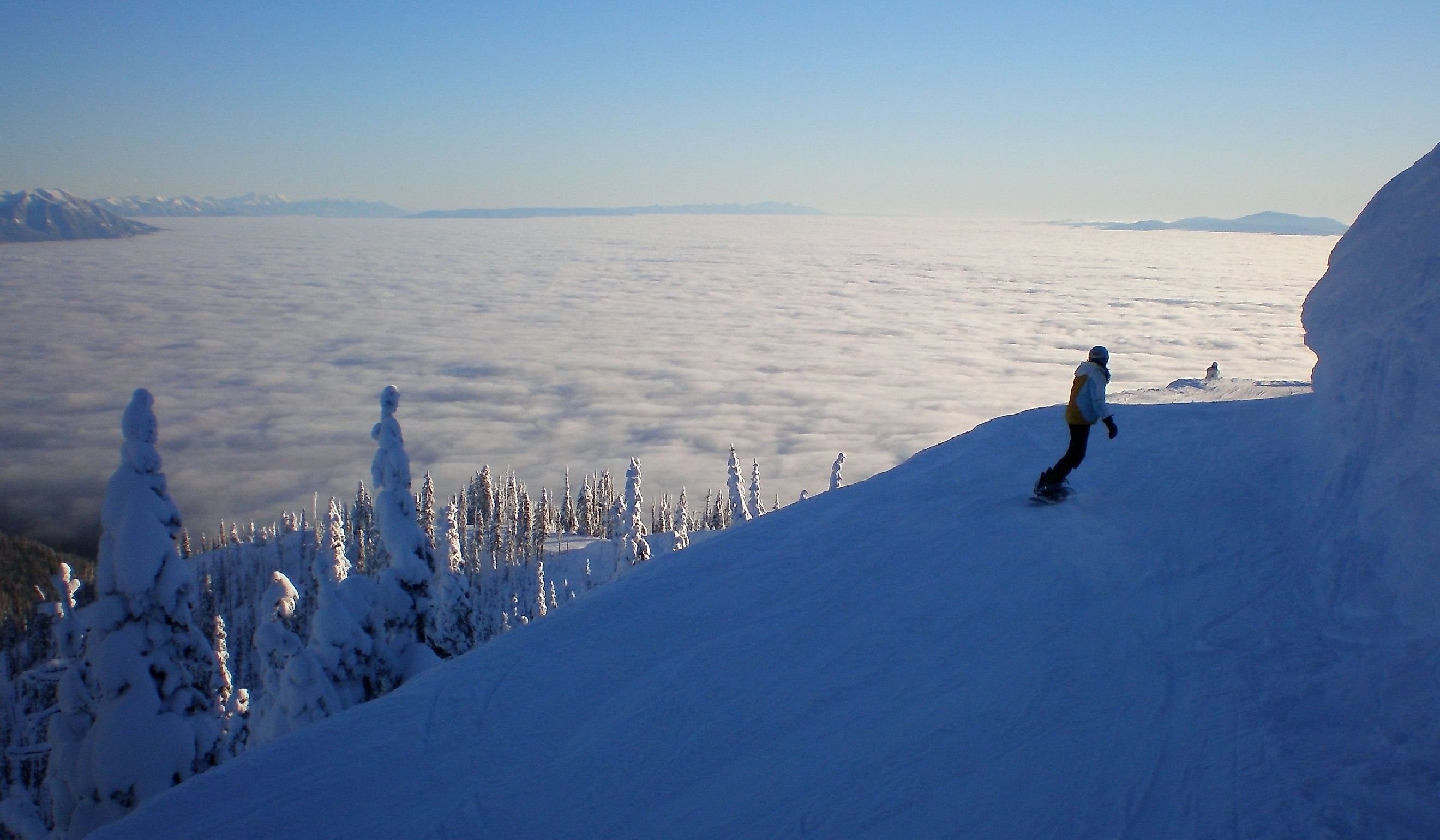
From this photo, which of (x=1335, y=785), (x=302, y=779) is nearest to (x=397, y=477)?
(x=302, y=779)

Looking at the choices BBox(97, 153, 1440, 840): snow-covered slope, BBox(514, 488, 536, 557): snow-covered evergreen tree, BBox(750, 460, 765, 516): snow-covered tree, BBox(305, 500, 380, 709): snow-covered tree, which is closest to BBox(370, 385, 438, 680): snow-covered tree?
BBox(305, 500, 380, 709): snow-covered tree

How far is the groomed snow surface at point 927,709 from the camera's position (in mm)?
5160

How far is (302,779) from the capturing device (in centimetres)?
674

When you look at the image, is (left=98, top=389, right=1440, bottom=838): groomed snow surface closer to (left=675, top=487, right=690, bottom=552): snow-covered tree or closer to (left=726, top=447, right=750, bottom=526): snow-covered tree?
(left=675, top=487, right=690, bottom=552): snow-covered tree

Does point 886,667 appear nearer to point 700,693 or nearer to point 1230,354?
point 700,693

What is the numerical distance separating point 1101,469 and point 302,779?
1157 centimetres

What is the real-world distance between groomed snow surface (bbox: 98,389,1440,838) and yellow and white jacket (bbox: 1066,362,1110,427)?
124 centimetres

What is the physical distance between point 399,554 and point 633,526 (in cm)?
3715

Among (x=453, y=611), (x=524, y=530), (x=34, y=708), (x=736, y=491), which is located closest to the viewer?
(x=453, y=611)

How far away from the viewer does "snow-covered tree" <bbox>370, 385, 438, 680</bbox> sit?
17.0 meters

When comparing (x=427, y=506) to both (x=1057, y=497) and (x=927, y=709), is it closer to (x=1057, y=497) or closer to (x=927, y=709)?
(x=1057, y=497)

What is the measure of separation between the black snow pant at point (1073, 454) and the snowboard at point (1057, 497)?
0.13m

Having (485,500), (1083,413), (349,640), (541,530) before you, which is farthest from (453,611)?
(485,500)

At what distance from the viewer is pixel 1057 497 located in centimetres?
1041
